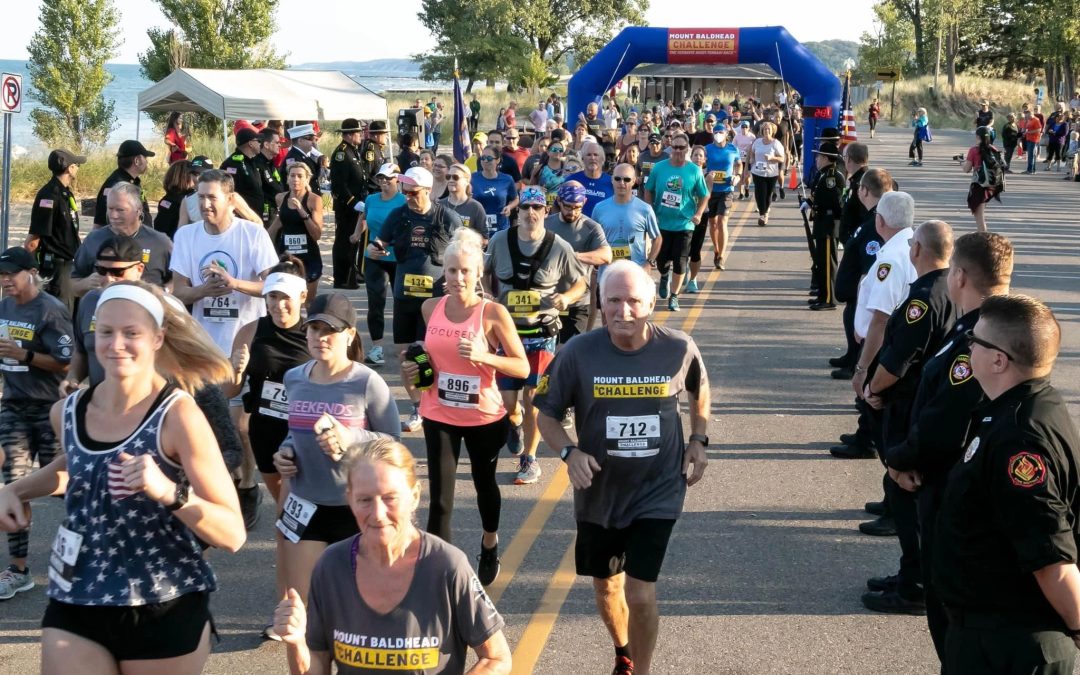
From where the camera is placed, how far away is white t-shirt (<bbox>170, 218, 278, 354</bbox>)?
7.19m

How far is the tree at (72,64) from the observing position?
29656mm

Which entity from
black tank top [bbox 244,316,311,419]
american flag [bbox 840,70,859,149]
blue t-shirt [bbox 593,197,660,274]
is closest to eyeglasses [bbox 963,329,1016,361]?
black tank top [bbox 244,316,311,419]

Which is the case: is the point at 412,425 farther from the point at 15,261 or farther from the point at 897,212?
the point at 897,212

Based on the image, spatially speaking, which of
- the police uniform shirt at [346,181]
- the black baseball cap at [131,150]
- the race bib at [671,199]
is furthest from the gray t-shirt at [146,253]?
the race bib at [671,199]

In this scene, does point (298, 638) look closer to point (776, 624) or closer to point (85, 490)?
point (85, 490)

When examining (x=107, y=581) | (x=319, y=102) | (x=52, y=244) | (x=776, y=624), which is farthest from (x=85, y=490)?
(x=319, y=102)

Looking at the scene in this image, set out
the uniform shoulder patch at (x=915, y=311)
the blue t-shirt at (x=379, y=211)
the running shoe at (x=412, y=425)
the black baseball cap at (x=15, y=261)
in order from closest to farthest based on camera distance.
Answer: the uniform shoulder patch at (x=915, y=311)
the black baseball cap at (x=15, y=261)
the running shoe at (x=412, y=425)
the blue t-shirt at (x=379, y=211)

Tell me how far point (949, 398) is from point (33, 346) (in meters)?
4.53

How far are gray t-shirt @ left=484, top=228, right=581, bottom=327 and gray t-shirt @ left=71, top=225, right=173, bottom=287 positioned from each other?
6.99 ft

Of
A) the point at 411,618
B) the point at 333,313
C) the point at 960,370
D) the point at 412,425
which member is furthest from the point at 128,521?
the point at 412,425

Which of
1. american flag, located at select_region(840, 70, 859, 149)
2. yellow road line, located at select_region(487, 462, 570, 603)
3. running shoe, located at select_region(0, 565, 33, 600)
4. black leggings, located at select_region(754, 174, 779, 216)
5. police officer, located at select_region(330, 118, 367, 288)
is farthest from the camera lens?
Answer: american flag, located at select_region(840, 70, 859, 149)

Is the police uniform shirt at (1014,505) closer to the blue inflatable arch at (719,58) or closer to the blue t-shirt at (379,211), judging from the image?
the blue t-shirt at (379,211)

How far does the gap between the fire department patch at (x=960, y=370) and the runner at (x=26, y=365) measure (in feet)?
14.3

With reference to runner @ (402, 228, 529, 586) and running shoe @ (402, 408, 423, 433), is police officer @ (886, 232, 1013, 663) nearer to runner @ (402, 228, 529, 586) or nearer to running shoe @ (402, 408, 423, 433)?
runner @ (402, 228, 529, 586)
